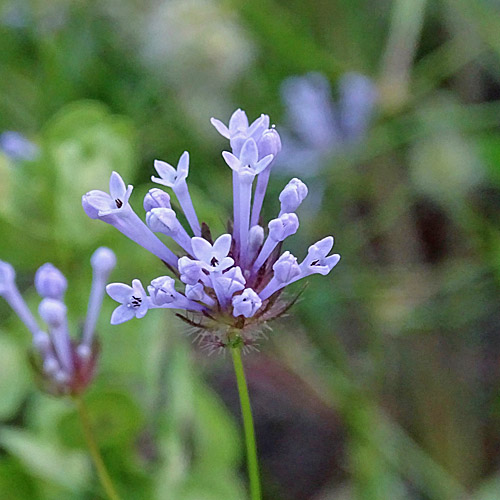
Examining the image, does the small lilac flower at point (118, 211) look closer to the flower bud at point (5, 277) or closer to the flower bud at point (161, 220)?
the flower bud at point (161, 220)

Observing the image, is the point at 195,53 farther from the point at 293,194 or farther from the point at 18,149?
the point at 293,194

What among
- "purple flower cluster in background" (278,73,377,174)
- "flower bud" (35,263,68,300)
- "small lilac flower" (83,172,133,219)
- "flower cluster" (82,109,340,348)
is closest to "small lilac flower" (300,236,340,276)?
"flower cluster" (82,109,340,348)

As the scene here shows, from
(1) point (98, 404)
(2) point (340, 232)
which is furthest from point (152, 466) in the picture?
(2) point (340, 232)

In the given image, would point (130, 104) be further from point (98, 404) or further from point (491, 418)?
point (491, 418)

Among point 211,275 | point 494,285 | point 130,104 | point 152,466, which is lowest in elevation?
point 152,466

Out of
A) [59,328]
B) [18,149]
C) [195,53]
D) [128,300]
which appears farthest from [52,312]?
[195,53]

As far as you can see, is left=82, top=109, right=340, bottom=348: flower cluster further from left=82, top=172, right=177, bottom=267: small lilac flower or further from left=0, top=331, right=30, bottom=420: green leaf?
left=0, top=331, right=30, bottom=420: green leaf
